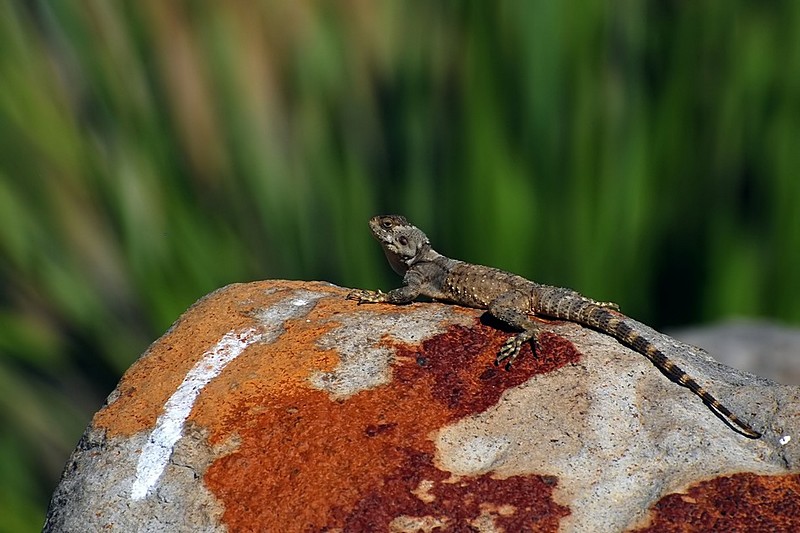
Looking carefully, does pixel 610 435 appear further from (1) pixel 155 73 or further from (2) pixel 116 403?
(1) pixel 155 73

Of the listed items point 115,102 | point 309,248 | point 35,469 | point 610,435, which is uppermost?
point 115,102

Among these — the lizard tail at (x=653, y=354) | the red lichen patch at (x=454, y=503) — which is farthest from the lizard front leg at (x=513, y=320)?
the red lichen patch at (x=454, y=503)

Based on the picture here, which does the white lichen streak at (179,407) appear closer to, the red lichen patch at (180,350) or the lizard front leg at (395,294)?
the red lichen patch at (180,350)

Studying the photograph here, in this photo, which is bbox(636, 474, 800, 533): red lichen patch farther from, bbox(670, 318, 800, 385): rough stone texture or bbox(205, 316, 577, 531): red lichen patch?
bbox(670, 318, 800, 385): rough stone texture

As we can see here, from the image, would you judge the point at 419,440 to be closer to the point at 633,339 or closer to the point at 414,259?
the point at 633,339

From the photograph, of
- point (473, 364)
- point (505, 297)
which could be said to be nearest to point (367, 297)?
point (505, 297)

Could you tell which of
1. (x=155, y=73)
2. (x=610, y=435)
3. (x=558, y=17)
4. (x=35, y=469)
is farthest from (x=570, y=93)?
(x=35, y=469)
